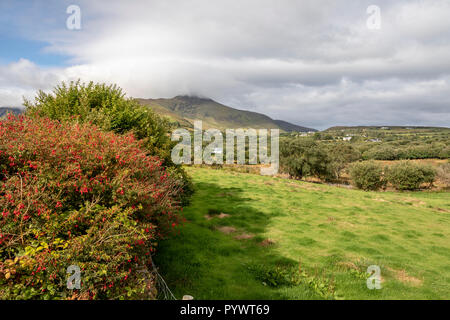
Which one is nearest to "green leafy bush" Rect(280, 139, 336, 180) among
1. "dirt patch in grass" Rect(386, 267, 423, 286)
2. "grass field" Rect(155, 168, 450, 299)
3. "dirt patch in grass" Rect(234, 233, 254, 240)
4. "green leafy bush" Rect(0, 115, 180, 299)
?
"grass field" Rect(155, 168, 450, 299)

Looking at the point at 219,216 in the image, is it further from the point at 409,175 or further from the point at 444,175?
the point at 444,175

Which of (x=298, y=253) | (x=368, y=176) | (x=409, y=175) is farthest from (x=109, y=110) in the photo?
(x=409, y=175)

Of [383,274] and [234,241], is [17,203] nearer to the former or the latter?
[234,241]

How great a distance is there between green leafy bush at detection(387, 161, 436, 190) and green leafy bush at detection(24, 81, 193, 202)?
57059 mm

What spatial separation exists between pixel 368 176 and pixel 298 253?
2045 inches

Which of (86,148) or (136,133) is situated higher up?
(136,133)

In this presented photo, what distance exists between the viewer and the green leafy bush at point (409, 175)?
5459cm

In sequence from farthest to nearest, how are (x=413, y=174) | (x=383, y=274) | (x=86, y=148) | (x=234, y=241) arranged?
(x=413, y=174)
(x=234, y=241)
(x=383, y=274)
(x=86, y=148)

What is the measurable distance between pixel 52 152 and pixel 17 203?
1.54 m

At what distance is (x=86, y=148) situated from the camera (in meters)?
7.16

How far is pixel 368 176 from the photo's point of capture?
54656 mm

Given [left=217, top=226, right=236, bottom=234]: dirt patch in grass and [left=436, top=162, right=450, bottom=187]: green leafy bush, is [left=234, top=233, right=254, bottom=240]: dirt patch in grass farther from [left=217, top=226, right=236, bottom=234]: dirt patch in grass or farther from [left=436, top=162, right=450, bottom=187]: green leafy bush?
[left=436, top=162, right=450, bottom=187]: green leafy bush

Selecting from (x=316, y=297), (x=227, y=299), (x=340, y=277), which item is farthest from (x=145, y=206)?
(x=340, y=277)

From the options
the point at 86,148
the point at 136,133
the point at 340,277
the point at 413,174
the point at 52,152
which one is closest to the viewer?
the point at 52,152
